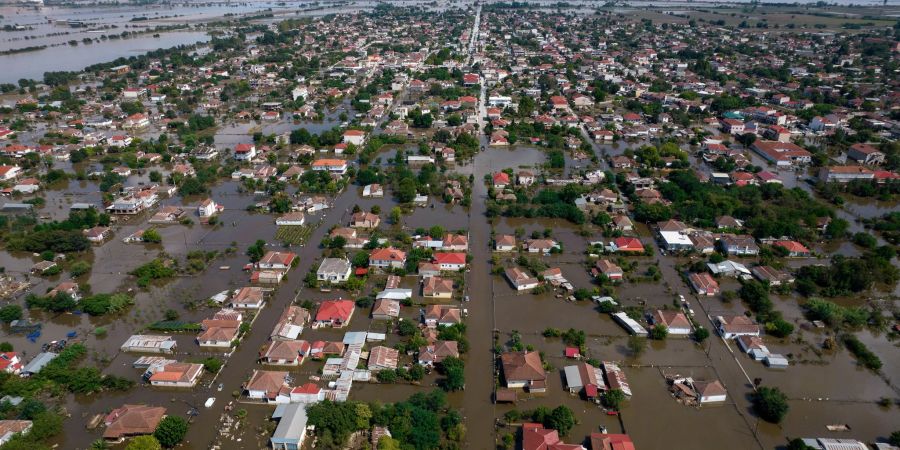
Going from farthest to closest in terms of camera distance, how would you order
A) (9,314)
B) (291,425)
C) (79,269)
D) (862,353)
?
(79,269)
(9,314)
(862,353)
(291,425)

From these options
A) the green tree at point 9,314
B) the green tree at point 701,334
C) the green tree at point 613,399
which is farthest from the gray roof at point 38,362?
the green tree at point 701,334

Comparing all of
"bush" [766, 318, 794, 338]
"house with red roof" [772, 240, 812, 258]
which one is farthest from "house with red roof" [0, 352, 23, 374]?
"house with red roof" [772, 240, 812, 258]

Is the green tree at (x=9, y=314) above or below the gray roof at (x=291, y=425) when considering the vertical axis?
above

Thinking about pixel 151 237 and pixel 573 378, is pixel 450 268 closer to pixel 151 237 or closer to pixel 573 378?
pixel 573 378

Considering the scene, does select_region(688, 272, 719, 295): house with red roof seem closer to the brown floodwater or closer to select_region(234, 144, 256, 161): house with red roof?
the brown floodwater

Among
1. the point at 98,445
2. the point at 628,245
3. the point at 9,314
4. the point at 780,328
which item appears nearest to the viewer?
the point at 98,445

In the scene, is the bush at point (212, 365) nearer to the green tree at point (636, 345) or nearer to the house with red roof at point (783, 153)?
the green tree at point (636, 345)

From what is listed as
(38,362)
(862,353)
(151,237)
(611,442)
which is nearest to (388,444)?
(611,442)
